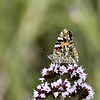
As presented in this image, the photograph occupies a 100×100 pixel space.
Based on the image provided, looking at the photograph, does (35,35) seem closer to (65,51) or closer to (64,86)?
(65,51)

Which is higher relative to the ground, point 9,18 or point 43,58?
point 9,18

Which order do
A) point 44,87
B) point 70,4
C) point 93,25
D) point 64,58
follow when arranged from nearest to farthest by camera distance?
1. point 44,87
2. point 64,58
3. point 93,25
4. point 70,4

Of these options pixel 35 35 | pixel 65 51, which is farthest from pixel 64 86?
pixel 35 35

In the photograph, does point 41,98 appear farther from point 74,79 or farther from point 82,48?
point 82,48

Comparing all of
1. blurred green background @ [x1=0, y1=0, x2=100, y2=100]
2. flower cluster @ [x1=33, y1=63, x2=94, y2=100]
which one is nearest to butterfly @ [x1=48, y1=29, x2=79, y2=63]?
flower cluster @ [x1=33, y1=63, x2=94, y2=100]

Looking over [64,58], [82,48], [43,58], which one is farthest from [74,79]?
[43,58]

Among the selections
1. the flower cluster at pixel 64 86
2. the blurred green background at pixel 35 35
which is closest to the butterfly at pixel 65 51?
the flower cluster at pixel 64 86

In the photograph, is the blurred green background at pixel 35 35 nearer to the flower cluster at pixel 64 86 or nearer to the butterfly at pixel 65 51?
the butterfly at pixel 65 51
